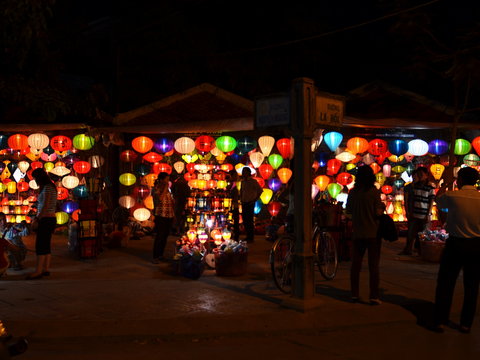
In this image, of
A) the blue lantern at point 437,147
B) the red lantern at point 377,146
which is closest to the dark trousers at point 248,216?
the red lantern at point 377,146

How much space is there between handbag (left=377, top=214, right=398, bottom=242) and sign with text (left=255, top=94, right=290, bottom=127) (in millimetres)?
1844

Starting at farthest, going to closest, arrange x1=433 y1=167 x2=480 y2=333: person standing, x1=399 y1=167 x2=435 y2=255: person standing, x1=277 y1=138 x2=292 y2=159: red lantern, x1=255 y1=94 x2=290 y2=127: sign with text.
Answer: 1. x1=277 y1=138 x2=292 y2=159: red lantern
2. x1=399 y1=167 x2=435 y2=255: person standing
3. x1=255 y1=94 x2=290 y2=127: sign with text
4. x1=433 y1=167 x2=480 y2=333: person standing

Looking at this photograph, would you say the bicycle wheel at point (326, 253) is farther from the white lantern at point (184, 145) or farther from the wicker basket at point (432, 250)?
the white lantern at point (184, 145)

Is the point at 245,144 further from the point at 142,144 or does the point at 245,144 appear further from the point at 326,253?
the point at 326,253

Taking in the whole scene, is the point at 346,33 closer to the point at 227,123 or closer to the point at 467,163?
the point at 467,163

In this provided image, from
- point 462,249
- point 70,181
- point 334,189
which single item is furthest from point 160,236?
point 334,189

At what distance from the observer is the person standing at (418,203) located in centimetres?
1165

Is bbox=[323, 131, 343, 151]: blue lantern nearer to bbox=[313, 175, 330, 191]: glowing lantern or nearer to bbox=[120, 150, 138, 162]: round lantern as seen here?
bbox=[313, 175, 330, 191]: glowing lantern

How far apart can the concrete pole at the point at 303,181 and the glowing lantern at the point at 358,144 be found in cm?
778

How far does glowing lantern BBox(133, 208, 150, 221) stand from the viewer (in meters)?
15.0

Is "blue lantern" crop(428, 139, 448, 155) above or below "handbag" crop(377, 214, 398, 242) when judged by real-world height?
above

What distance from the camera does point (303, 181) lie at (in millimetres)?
7113

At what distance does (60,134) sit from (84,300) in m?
10.0

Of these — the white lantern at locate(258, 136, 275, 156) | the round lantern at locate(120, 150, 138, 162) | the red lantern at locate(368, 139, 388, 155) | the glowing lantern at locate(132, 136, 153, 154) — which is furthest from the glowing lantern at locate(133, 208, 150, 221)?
the red lantern at locate(368, 139, 388, 155)
